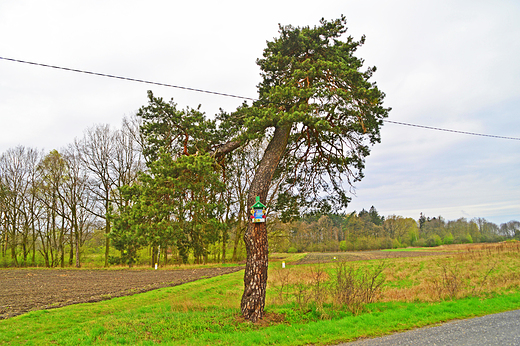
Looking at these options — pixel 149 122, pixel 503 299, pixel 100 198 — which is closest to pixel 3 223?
pixel 100 198

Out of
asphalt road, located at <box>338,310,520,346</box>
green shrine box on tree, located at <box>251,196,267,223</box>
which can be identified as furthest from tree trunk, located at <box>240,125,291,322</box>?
asphalt road, located at <box>338,310,520,346</box>

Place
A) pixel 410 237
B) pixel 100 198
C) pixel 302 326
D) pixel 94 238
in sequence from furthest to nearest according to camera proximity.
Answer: pixel 410 237 < pixel 94 238 < pixel 100 198 < pixel 302 326

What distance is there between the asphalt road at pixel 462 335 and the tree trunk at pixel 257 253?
221 cm

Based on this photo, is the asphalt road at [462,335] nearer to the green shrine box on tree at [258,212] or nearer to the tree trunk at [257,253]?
the tree trunk at [257,253]

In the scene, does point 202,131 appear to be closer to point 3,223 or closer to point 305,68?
point 305,68

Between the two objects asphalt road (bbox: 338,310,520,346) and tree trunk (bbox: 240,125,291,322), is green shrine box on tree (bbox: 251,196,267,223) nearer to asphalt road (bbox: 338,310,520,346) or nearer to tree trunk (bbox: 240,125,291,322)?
tree trunk (bbox: 240,125,291,322)

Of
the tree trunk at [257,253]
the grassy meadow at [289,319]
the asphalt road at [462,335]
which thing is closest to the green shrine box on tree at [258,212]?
the tree trunk at [257,253]

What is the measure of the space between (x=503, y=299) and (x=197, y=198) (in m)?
9.53

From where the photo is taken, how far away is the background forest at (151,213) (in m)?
6.81

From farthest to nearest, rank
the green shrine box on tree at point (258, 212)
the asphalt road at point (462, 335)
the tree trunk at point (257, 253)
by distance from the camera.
Answer: 1. the green shrine box on tree at point (258, 212)
2. the tree trunk at point (257, 253)
3. the asphalt road at point (462, 335)

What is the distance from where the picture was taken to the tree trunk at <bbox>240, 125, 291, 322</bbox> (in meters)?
6.48


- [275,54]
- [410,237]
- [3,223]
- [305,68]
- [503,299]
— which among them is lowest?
[410,237]

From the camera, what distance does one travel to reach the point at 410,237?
217ft

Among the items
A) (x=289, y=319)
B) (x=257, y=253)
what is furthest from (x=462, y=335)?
(x=257, y=253)
